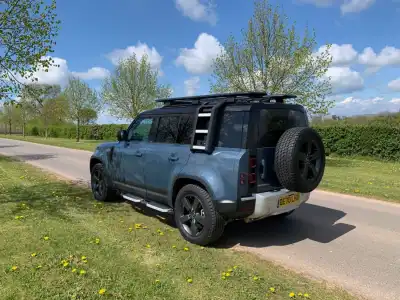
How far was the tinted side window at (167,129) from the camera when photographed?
209 inches

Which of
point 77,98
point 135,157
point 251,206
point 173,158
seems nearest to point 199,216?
point 251,206

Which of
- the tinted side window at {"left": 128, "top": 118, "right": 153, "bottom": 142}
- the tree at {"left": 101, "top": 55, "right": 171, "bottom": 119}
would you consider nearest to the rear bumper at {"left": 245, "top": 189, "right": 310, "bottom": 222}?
the tinted side window at {"left": 128, "top": 118, "right": 153, "bottom": 142}

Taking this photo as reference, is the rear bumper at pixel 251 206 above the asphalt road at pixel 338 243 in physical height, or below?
above

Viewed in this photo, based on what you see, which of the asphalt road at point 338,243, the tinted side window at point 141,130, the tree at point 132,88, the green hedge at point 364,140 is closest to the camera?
the asphalt road at point 338,243

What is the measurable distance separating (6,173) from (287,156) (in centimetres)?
1021

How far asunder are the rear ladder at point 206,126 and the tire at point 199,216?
58cm

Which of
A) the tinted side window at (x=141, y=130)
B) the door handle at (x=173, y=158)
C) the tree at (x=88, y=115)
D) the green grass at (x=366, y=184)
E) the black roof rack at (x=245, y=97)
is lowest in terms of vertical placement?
the green grass at (x=366, y=184)

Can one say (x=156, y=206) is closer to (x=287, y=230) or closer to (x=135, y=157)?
(x=135, y=157)

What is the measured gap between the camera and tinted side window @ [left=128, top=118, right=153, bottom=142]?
19.4ft

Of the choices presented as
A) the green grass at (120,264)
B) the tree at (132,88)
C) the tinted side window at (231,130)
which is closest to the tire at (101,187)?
the green grass at (120,264)

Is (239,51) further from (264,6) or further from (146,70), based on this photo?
(146,70)

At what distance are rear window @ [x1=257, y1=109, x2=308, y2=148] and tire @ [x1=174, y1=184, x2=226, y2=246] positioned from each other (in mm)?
1061

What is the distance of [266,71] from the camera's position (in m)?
14.7

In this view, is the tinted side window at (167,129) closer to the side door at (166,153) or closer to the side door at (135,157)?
the side door at (166,153)
